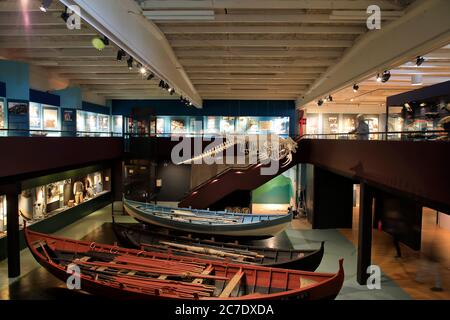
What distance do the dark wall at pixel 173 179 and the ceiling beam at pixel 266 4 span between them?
1326cm

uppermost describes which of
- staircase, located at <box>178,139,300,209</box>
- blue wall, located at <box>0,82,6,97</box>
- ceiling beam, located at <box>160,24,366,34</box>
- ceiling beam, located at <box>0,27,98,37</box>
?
ceiling beam, located at <box>0,27,98,37</box>

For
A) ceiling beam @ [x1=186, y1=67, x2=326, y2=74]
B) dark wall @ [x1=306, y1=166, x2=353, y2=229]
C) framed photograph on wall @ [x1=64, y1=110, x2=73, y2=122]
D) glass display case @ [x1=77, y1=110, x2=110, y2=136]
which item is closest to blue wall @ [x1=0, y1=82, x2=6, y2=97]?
framed photograph on wall @ [x1=64, y1=110, x2=73, y2=122]

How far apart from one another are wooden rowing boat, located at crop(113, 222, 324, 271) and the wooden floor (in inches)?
100

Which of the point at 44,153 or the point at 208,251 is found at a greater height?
the point at 44,153

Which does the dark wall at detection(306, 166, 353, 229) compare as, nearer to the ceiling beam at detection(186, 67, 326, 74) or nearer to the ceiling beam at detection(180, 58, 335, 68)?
the ceiling beam at detection(186, 67, 326, 74)

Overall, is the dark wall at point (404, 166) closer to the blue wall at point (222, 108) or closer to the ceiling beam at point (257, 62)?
the ceiling beam at point (257, 62)

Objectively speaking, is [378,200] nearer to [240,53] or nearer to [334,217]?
[334,217]

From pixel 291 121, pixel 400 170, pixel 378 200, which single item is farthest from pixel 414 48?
pixel 291 121

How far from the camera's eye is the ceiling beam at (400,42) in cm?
541

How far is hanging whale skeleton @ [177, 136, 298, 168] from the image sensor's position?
42.7 ft

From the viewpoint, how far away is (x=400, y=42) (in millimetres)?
6527

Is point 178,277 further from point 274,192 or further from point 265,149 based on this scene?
point 274,192

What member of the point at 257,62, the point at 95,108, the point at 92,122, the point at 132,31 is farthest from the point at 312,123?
the point at 132,31

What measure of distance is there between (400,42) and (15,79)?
11.1 metres
